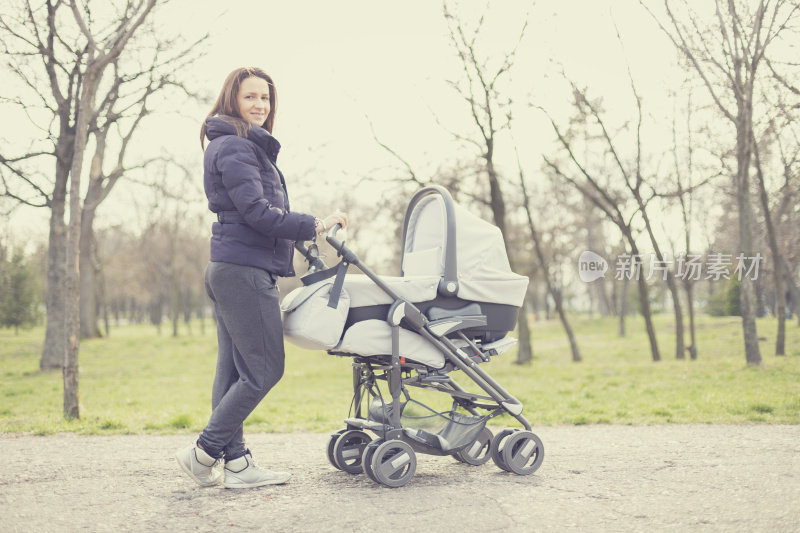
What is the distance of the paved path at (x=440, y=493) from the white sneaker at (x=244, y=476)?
2.9 inches

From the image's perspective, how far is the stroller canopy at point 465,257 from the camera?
14.7 feet

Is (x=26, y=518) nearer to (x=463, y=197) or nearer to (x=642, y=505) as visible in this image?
(x=642, y=505)

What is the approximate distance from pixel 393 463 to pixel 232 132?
7.09 feet

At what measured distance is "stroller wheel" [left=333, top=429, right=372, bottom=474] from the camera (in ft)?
15.1

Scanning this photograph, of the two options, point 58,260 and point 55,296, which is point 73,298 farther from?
point 58,260

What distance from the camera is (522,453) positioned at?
455cm

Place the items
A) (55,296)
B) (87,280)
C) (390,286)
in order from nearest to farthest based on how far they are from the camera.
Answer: (390,286)
(55,296)
(87,280)

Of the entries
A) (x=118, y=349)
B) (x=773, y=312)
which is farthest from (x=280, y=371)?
(x=118, y=349)

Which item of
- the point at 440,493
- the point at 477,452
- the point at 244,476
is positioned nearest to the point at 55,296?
the point at 244,476

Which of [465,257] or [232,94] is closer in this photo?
[232,94]

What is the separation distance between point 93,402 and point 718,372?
10058mm

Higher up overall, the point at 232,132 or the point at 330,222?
the point at 232,132

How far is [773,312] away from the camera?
1822 cm

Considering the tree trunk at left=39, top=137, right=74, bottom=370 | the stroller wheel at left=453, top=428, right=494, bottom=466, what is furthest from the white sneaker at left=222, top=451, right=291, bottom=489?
the tree trunk at left=39, top=137, right=74, bottom=370
